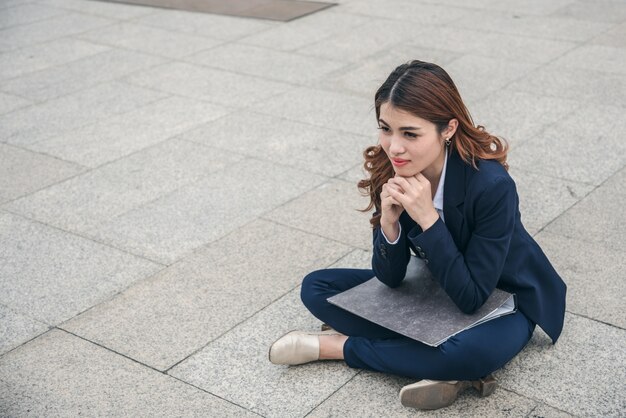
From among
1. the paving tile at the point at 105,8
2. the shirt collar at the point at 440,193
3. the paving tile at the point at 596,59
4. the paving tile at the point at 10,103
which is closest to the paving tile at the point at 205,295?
the shirt collar at the point at 440,193

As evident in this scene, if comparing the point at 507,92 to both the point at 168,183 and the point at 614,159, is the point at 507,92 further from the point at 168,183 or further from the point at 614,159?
the point at 168,183

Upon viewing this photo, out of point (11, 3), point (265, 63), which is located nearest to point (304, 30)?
point (265, 63)

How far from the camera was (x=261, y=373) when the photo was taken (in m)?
3.93

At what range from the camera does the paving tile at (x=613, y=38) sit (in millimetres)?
8766

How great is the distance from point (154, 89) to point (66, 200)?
2372 millimetres

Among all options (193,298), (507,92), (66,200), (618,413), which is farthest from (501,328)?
(507,92)

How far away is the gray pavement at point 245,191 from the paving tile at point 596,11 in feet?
0.15

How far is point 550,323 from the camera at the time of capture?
3822mm

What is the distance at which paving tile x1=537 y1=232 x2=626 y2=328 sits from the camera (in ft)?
14.1

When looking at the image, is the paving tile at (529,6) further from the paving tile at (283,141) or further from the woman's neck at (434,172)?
the woman's neck at (434,172)

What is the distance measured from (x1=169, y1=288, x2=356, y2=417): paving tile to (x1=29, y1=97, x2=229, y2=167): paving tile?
2646 millimetres

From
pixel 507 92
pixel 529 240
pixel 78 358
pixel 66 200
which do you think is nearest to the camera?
pixel 529 240

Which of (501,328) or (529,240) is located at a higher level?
(529,240)

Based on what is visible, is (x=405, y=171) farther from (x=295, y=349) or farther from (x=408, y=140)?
(x=295, y=349)
